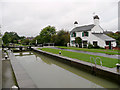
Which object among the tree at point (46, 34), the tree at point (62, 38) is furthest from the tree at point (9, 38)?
the tree at point (62, 38)

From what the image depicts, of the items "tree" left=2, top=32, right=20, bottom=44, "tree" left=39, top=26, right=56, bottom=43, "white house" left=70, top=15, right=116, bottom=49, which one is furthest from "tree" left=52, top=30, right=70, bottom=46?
"tree" left=2, top=32, right=20, bottom=44

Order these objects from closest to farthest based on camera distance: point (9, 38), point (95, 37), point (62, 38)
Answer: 1. point (95, 37)
2. point (62, 38)
3. point (9, 38)

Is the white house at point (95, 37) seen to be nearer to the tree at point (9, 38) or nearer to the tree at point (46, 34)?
the tree at point (46, 34)

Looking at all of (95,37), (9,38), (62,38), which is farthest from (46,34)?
(9,38)

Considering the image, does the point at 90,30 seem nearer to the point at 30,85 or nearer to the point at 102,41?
the point at 102,41

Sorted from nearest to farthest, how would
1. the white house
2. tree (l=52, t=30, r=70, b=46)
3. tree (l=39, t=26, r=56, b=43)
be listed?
the white house < tree (l=52, t=30, r=70, b=46) < tree (l=39, t=26, r=56, b=43)

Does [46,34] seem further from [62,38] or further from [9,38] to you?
[9,38]

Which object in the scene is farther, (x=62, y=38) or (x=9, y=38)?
(x=9, y=38)

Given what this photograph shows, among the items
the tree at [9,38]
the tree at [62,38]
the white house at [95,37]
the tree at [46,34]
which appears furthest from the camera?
the tree at [46,34]

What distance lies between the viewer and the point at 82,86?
4.65 m

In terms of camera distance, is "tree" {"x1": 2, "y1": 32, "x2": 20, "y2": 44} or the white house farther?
"tree" {"x1": 2, "y1": 32, "x2": 20, "y2": 44}

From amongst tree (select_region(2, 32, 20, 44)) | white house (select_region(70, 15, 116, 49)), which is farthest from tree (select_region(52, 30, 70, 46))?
tree (select_region(2, 32, 20, 44))

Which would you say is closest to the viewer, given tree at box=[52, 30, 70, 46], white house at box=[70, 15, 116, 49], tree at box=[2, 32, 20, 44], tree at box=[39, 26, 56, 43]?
white house at box=[70, 15, 116, 49]

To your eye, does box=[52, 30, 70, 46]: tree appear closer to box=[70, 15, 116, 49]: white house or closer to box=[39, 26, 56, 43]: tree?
box=[70, 15, 116, 49]: white house
